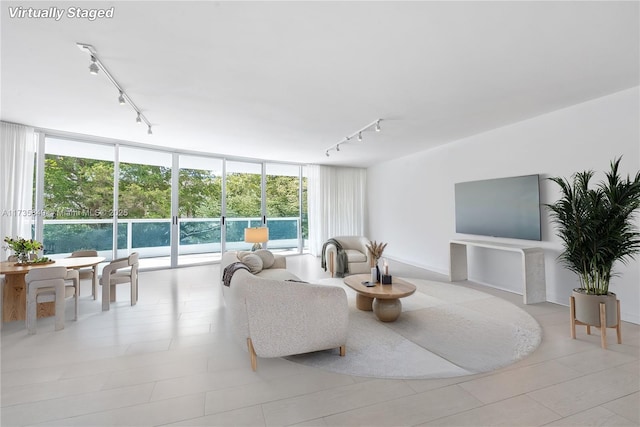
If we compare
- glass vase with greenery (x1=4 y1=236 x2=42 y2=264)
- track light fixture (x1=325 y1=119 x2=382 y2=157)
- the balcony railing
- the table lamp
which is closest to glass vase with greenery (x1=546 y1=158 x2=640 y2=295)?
track light fixture (x1=325 y1=119 x2=382 y2=157)

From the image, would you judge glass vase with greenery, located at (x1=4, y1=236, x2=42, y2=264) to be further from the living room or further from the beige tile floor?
the beige tile floor

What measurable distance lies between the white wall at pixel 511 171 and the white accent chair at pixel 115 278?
17.8 feet

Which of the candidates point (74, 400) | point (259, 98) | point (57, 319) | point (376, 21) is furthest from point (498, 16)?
point (57, 319)

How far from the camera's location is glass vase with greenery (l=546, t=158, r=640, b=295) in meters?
2.58

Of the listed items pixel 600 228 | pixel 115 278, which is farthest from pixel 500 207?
pixel 115 278

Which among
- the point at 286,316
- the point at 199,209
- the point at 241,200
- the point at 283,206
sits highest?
the point at 241,200

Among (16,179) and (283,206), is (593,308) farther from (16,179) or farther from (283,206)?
(16,179)

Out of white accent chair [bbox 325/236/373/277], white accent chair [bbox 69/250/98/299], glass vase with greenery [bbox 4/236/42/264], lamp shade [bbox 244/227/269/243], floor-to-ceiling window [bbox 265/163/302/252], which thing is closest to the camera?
glass vase with greenery [bbox 4/236/42/264]

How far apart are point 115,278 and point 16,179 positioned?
236 cm

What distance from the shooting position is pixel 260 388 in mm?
1993

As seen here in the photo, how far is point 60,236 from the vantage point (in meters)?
5.04

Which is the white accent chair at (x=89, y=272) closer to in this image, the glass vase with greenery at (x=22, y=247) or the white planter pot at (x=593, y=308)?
the glass vase with greenery at (x=22, y=247)

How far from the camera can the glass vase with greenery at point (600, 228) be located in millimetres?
2576

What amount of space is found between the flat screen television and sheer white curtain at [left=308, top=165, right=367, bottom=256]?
3.53m
